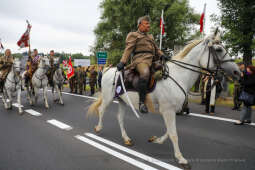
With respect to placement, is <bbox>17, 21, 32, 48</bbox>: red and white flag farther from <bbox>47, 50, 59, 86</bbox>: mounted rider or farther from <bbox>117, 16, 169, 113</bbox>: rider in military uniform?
<bbox>117, 16, 169, 113</bbox>: rider in military uniform

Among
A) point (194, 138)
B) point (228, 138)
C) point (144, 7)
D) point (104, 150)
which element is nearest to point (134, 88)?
point (104, 150)

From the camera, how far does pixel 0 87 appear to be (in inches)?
325

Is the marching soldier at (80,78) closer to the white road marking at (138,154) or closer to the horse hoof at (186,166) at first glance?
the white road marking at (138,154)

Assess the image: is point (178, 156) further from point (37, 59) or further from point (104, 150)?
point (37, 59)

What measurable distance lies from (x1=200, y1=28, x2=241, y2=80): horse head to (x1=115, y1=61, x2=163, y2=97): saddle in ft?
2.94

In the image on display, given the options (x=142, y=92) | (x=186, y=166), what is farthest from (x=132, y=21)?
(x=186, y=166)

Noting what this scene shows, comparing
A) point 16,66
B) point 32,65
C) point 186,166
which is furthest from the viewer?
point 32,65

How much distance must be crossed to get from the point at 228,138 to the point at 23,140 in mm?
5245

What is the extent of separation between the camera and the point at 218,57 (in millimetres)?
3176

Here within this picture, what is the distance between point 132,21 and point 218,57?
74.9ft

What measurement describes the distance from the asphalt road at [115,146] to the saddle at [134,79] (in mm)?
A: 1329

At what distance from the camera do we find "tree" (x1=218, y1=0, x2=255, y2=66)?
49.1 feet

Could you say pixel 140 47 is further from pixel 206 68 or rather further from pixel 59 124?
pixel 59 124

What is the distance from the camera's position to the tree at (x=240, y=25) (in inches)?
589
